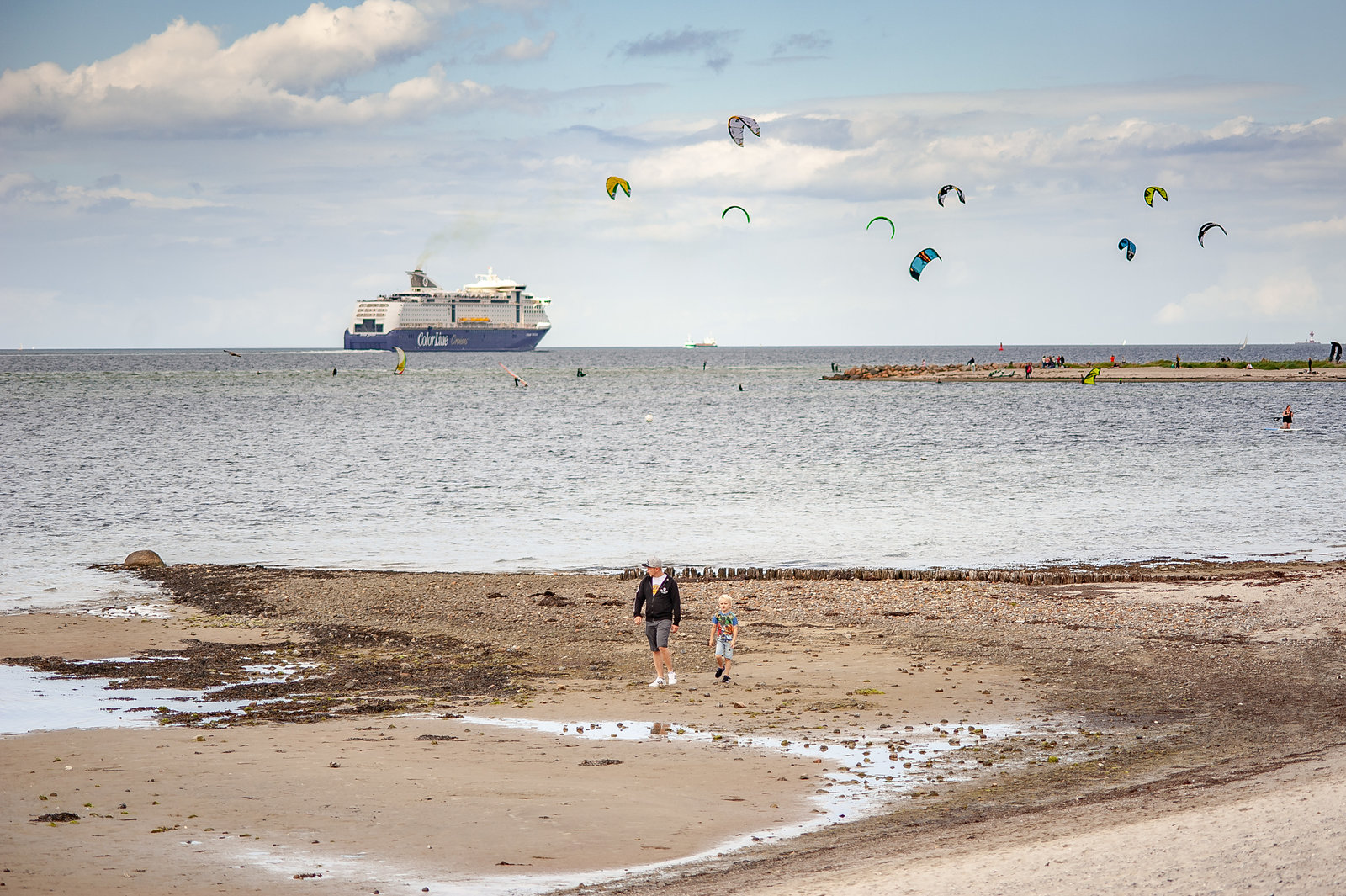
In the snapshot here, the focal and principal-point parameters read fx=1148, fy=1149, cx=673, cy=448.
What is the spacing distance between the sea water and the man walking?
32.1ft

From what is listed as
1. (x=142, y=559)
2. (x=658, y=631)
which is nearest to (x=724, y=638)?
(x=658, y=631)

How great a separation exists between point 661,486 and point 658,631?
81.5 feet

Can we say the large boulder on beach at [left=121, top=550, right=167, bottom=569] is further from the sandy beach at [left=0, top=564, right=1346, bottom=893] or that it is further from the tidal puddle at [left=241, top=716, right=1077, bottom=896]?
the tidal puddle at [left=241, top=716, right=1077, bottom=896]

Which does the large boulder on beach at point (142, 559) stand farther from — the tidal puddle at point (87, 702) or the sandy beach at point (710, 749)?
the tidal puddle at point (87, 702)

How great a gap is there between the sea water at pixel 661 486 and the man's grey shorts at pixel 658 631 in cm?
994

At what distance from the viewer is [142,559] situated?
77.8 ft

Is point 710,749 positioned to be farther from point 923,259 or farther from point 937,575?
point 923,259

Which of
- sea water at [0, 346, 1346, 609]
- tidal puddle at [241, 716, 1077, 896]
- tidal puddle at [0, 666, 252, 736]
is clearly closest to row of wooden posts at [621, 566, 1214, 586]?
sea water at [0, 346, 1346, 609]

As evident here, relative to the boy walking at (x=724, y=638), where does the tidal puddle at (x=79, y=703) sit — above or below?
below

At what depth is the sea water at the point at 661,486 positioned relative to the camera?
2570 centimetres

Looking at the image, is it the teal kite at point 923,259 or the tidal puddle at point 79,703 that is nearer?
the tidal puddle at point 79,703

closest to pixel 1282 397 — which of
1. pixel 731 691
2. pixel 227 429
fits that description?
pixel 227 429

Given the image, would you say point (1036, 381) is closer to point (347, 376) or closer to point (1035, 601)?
point (347, 376)

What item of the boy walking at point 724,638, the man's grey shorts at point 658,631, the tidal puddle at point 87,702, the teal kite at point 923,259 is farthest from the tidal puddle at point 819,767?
the teal kite at point 923,259
